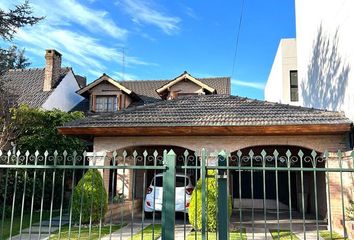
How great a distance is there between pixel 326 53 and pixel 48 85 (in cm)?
1687

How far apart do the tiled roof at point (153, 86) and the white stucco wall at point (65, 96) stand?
13.8 ft

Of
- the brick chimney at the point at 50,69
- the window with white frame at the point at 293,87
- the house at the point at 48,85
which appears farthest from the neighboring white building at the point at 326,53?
the brick chimney at the point at 50,69

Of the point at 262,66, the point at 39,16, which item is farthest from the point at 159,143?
the point at 262,66

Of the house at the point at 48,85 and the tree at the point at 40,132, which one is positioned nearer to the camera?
the tree at the point at 40,132

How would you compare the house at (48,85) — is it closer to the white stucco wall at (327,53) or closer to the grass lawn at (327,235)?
the white stucco wall at (327,53)

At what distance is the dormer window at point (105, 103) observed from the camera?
21.8 metres

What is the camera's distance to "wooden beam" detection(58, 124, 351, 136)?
36.6 feet

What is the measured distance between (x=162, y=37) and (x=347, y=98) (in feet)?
33.5

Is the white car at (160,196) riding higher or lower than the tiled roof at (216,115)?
lower

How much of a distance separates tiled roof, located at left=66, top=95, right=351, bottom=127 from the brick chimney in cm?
1097

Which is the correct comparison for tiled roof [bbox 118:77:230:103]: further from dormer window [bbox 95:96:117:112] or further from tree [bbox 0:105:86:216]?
tree [bbox 0:105:86:216]

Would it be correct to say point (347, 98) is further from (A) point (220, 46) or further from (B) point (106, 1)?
(B) point (106, 1)

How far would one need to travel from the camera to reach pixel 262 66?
32594 millimetres

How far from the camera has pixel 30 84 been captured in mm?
23891
